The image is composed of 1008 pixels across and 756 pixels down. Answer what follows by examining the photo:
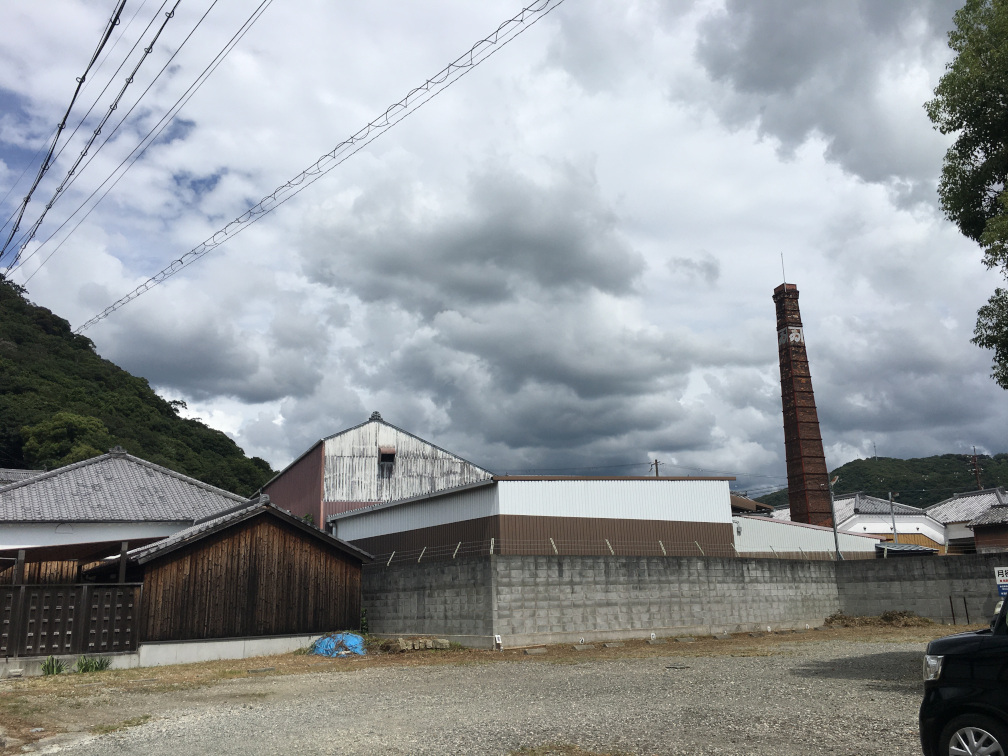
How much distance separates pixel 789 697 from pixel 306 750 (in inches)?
257

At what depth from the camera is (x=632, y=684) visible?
1223 cm

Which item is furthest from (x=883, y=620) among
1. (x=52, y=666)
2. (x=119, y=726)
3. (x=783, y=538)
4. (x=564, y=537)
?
(x=52, y=666)

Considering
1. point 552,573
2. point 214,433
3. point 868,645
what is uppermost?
point 214,433

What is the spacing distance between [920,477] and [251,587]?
84581mm

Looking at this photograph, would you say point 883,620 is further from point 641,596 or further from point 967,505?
point 967,505

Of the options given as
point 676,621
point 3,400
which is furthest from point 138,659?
point 3,400

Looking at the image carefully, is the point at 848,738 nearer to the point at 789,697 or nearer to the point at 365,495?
the point at 789,697

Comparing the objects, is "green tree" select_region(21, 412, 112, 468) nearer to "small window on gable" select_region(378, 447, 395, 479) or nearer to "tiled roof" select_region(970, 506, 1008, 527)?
"small window on gable" select_region(378, 447, 395, 479)

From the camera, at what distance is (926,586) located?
24016mm

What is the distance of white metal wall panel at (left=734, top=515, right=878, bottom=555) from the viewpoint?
3078 cm

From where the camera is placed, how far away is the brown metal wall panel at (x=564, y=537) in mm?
24703

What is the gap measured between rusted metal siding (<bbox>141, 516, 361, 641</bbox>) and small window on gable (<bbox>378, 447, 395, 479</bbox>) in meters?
16.8

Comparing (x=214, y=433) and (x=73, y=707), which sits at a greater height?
(x=214, y=433)

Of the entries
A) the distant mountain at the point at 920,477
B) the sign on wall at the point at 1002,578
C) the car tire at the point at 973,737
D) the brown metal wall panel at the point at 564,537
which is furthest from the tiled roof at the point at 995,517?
the car tire at the point at 973,737
